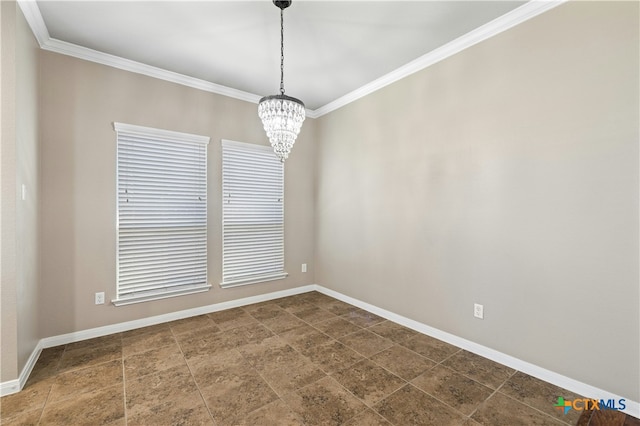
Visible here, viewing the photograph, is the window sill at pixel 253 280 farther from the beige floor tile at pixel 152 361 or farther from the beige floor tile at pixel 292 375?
the beige floor tile at pixel 292 375

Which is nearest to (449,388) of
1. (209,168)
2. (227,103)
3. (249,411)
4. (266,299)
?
(249,411)

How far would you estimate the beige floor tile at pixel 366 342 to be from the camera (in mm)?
2611

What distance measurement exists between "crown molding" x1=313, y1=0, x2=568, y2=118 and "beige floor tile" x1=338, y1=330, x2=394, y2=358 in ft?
9.44

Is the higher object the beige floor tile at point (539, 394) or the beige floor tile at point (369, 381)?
the beige floor tile at point (539, 394)

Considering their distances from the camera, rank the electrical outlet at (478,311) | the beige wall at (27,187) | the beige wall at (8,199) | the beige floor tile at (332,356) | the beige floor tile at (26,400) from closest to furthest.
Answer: the beige floor tile at (26,400) → the beige wall at (8,199) → the beige wall at (27,187) → the beige floor tile at (332,356) → the electrical outlet at (478,311)

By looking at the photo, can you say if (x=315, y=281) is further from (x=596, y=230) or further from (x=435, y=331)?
(x=596, y=230)

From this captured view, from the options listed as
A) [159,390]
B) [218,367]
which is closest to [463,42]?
[218,367]

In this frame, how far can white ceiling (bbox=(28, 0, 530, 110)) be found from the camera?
221 cm

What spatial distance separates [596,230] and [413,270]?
1546 millimetres

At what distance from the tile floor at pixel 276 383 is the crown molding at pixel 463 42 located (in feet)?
9.31

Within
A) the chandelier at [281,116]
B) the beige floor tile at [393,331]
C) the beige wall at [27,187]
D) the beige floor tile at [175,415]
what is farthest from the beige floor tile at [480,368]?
the beige wall at [27,187]

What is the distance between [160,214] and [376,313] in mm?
2853

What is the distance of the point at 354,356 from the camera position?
250 centimetres

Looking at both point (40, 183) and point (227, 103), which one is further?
point (227, 103)
